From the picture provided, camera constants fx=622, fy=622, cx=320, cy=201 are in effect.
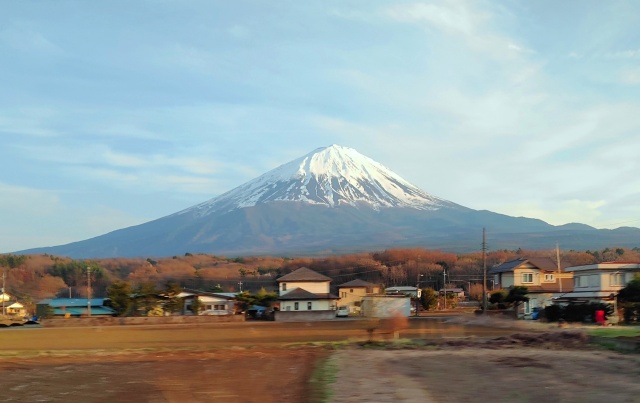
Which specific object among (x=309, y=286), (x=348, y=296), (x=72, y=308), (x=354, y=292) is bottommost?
(x=72, y=308)

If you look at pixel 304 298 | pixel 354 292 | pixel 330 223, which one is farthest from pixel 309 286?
pixel 330 223

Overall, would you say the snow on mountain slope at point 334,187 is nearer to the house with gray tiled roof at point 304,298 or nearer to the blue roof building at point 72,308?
the house with gray tiled roof at point 304,298

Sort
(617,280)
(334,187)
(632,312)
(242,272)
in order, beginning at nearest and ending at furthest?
(632,312)
(617,280)
(242,272)
(334,187)

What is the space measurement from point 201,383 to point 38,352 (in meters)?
8.77

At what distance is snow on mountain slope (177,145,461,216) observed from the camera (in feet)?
576

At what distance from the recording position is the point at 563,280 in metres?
49.8

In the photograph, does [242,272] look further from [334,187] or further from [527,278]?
[334,187]

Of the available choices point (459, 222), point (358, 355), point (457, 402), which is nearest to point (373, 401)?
point (457, 402)

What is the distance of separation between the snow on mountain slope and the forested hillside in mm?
94304

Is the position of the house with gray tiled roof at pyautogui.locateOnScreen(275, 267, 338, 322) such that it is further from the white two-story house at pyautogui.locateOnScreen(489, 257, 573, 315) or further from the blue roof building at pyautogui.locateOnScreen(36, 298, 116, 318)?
the white two-story house at pyautogui.locateOnScreen(489, 257, 573, 315)

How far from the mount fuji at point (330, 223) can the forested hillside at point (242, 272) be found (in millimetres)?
50305

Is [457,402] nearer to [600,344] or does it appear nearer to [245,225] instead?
[600,344]

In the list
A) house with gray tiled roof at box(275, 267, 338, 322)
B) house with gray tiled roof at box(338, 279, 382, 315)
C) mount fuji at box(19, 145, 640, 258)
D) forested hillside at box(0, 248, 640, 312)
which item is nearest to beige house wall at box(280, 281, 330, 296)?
house with gray tiled roof at box(275, 267, 338, 322)

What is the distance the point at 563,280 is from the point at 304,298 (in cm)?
2210
